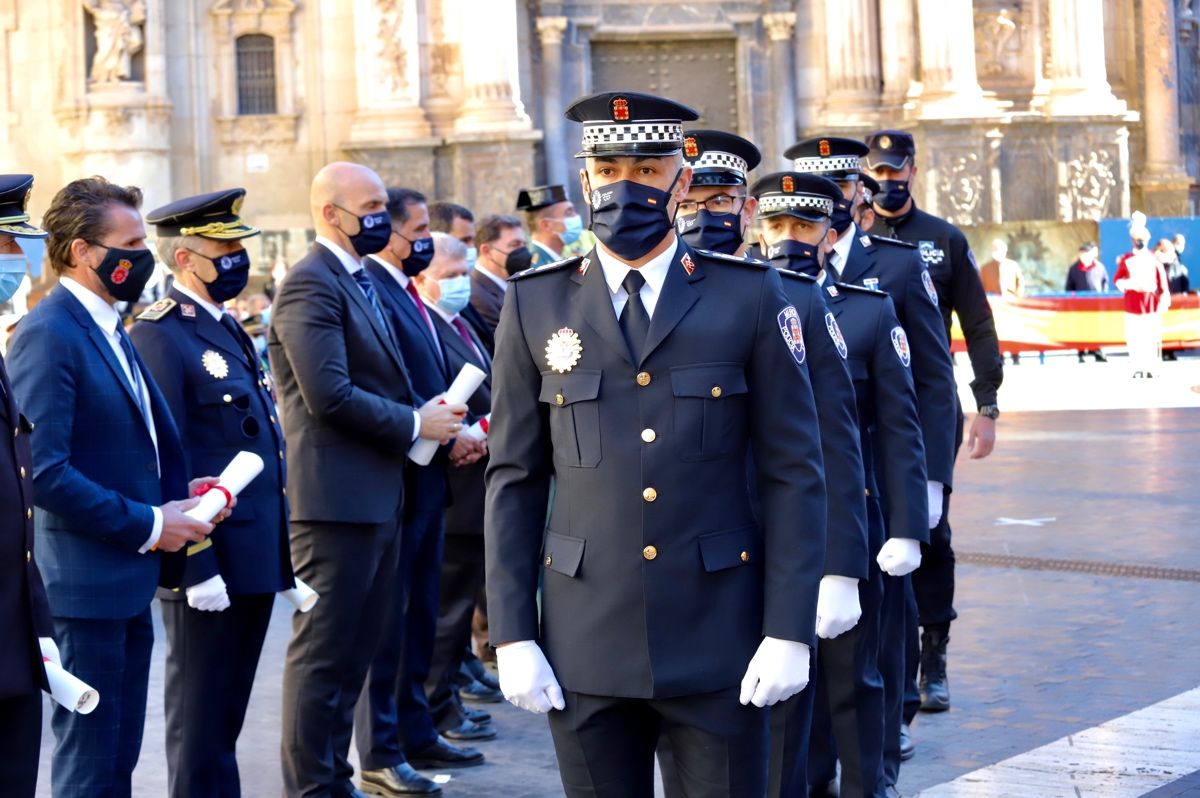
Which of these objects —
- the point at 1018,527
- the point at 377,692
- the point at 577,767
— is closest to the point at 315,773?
the point at 377,692

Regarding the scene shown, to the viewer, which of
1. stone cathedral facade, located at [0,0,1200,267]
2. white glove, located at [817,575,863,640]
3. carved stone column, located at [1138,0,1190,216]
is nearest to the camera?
white glove, located at [817,575,863,640]

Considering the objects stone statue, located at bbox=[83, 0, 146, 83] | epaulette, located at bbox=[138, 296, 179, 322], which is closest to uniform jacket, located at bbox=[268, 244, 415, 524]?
epaulette, located at bbox=[138, 296, 179, 322]

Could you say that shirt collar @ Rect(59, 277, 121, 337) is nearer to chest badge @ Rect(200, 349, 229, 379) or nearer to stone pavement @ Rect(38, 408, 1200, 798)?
chest badge @ Rect(200, 349, 229, 379)

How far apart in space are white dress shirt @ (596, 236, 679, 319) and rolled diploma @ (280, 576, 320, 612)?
2.22m

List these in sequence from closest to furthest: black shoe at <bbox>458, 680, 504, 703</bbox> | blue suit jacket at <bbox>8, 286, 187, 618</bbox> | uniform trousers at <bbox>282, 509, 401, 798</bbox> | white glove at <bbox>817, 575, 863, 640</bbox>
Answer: white glove at <bbox>817, 575, 863, 640</bbox> → blue suit jacket at <bbox>8, 286, 187, 618</bbox> → uniform trousers at <bbox>282, 509, 401, 798</bbox> → black shoe at <bbox>458, 680, 504, 703</bbox>

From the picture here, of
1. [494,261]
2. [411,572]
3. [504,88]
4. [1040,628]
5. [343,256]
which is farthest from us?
[504,88]

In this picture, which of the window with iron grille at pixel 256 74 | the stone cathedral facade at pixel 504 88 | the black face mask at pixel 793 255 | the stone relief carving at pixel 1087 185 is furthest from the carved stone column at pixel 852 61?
the black face mask at pixel 793 255

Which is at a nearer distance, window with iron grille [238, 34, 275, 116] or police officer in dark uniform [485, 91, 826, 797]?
police officer in dark uniform [485, 91, 826, 797]

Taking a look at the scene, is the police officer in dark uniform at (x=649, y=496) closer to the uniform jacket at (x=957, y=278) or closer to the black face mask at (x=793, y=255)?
the black face mask at (x=793, y=255)

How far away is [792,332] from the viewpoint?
427 cm

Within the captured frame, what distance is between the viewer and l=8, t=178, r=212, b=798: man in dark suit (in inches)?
205

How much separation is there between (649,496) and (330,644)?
2623 mm

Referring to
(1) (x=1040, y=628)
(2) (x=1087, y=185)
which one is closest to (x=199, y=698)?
(1) (x=1040, y=628)

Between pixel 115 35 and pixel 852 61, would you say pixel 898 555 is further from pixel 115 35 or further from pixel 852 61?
pixel 852 61
